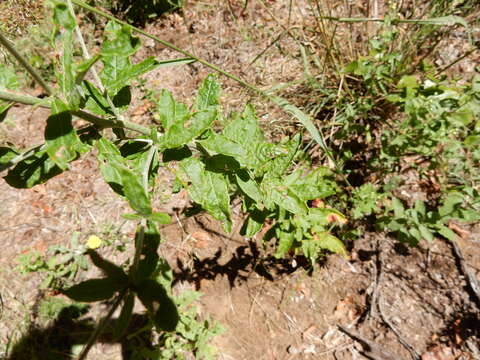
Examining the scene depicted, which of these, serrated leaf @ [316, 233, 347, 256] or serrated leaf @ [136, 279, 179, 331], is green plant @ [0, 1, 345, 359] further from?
serrated leaf @ [316, 233, 347, 256]

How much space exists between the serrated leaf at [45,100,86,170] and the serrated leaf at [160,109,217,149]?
0.97 ft

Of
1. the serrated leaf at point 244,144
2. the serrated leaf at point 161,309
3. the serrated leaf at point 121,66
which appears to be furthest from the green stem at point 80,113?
the serrated leaf at point 161,309

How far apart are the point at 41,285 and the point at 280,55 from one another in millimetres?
2943

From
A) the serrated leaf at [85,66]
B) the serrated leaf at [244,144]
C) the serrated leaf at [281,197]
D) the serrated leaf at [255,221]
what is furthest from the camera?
the serrated leaf at [255,221]

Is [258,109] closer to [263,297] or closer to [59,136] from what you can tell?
[263,297]

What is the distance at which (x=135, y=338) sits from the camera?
2.34 meters

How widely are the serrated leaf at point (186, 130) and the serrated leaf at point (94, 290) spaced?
0.44 meters

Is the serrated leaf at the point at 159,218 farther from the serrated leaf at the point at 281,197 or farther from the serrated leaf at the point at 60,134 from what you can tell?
the serrated leaf at the point at 281,197

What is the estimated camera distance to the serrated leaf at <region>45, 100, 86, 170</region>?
0.80 metres

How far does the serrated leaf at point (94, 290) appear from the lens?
809 millimetres

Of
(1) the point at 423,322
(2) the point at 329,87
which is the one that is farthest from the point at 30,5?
(1) the point at 423,322

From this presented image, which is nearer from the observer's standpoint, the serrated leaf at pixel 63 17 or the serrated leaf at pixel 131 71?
the serrated leaf at pixel 63 17

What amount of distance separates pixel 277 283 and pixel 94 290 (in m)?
1.88

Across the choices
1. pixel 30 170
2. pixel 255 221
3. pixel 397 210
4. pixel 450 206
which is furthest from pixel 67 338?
pixel 450 206
